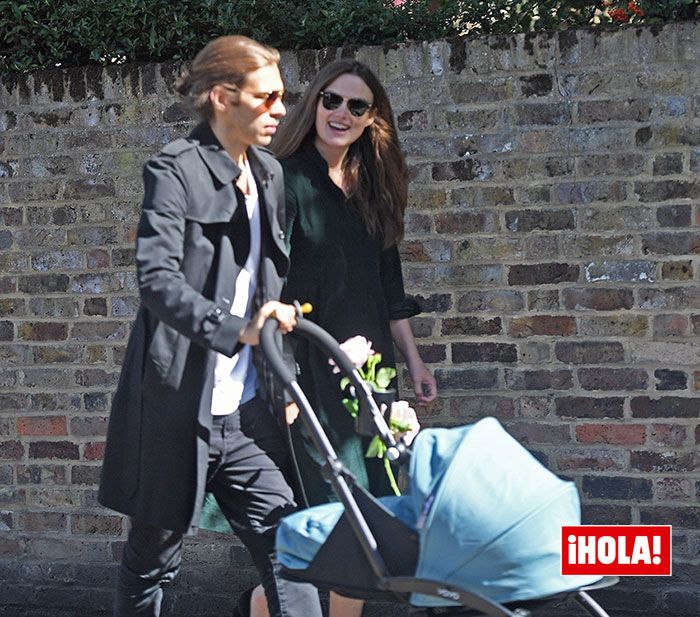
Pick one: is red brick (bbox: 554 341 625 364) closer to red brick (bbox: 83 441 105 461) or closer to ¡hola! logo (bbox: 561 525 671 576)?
¡hola! logo (bbox: 561 525 671 576)

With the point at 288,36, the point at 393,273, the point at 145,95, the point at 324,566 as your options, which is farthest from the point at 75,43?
the point at 324,566

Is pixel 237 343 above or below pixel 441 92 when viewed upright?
below

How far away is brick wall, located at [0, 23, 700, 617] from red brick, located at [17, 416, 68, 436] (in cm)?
23

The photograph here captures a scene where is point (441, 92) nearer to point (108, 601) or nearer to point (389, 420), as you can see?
point (389, 420)

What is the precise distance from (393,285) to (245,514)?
112cm

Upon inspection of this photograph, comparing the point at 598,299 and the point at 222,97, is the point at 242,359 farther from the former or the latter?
the point at 598,299

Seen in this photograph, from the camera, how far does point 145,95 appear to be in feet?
18.0

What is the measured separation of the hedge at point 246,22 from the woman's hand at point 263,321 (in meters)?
2.20

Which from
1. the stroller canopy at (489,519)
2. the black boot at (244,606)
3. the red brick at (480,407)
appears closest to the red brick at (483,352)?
the red brick at (480,407)

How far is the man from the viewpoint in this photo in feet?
11.6

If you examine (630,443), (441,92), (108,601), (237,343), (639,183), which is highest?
(441,92)

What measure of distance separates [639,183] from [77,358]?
231 centimetres

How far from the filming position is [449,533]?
2.97 metres

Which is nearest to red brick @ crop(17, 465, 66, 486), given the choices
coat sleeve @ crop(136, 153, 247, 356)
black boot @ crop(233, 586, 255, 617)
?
black boot @ crop(233, 586, 255, 617)
